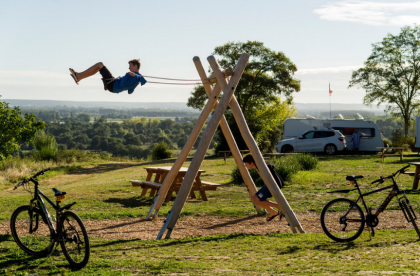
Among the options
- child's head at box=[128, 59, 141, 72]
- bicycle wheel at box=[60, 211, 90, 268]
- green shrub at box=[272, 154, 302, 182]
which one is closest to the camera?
bicycle wheel at box=[60, 211, 90, 268]

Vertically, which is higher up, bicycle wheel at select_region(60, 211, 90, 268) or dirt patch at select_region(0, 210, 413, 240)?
bicycle wheel at select_region(60, 211, 90, 268)

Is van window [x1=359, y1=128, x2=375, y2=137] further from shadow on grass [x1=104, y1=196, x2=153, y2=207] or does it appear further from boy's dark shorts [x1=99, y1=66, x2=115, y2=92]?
boy's dark shorts [x1=99, y1=66, x2=115, y2=92]

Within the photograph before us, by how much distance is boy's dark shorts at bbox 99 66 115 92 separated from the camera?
22.1 feet

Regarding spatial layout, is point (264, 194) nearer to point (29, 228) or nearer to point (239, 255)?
point (239, 255)

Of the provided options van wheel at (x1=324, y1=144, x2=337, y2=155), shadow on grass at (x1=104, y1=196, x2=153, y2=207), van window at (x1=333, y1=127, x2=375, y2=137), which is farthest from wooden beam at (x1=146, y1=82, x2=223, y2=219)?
van window at (x1=333, y1=127, x2=375, y2=137)

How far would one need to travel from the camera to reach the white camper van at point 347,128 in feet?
88.9

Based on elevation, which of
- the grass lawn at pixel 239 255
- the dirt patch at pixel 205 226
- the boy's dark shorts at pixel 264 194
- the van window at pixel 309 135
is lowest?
the dirt patch at pixel 205 226

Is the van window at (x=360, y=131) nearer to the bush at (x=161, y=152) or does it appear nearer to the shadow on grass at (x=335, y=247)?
the bush at (x=161, y=152)

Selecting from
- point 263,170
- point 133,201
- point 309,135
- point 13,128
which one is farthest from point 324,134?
point 263,170

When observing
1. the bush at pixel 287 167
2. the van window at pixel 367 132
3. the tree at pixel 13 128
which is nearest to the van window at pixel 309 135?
the van window at pixel 367 132

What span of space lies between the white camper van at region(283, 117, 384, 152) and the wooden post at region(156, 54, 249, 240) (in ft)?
69.7

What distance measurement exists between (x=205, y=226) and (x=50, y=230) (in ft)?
10.4

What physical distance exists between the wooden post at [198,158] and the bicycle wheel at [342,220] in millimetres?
2169

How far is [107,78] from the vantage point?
22.1 ft
